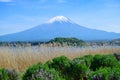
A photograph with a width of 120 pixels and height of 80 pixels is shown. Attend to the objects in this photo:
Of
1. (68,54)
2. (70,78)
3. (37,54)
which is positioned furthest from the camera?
(68,54)

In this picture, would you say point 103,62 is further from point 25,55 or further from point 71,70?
point 25,55

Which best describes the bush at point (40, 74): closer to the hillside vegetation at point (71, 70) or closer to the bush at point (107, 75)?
the hillside vegetation at point (71, 70)

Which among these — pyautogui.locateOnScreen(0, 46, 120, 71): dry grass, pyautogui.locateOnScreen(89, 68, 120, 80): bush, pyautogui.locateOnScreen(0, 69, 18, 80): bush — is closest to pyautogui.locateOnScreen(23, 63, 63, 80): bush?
pyautogui.locateOnScreen(0, 69, 18, 80): bush

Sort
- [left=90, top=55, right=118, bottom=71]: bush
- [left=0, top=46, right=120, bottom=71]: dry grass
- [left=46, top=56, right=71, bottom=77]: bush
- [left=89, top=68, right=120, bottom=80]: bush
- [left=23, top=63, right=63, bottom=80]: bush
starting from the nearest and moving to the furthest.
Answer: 1. [left=89, top=68, right=120, bottom=80]: bush
2. [left=23, top=63, right=63, bottom=80]: bush
3. [left=46, top=56, right=71, bottom=77]: bush
4. [left=90, top=55, right=118, bottom=71]: bush
5. [left=0, top=46, right=120, bottom=71]: dry grass

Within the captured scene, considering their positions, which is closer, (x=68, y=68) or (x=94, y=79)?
(x=94, y=79)

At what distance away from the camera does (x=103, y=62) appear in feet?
33.6

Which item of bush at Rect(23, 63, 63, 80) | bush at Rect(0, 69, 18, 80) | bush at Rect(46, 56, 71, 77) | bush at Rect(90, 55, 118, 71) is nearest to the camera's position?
bush at Rect(23, 63, 63, 80)

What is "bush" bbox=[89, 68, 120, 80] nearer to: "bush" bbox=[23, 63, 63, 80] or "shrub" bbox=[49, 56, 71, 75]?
"bush" bbox=[23, 63, 63, 80]

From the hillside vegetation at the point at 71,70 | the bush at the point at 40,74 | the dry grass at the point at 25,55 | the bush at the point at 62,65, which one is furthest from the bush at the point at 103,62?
the dry grass at the point at 25,55

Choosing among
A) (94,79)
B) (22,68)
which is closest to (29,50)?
(22,68)

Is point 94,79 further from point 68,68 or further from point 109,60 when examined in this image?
point 109,60

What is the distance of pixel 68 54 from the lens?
17.3 m

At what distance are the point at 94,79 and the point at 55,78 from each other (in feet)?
3.77

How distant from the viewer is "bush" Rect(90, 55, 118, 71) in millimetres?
10066
